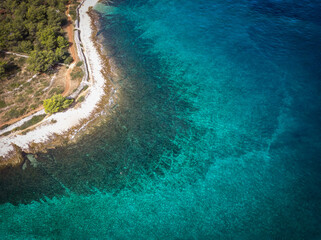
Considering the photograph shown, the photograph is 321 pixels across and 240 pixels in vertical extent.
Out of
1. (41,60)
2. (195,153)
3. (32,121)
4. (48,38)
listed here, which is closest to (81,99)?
(32,121)

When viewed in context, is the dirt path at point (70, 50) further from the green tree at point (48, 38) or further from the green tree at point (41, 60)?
the green tree at point (41, 60)

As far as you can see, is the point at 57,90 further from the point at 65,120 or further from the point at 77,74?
the point at 65,120

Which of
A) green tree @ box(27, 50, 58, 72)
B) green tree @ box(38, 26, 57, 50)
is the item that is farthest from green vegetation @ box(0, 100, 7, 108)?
green tree @ box(38, 26, 57, 50)

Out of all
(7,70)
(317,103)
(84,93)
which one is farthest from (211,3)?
(7,70)

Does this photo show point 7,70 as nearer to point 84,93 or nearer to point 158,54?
point 84,93

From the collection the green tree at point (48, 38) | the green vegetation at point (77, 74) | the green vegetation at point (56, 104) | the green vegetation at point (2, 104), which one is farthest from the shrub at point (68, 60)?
the green vegetation at point (2, 104)

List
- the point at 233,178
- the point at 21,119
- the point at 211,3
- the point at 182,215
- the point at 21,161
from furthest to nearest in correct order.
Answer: the point at 211,3, the point at 21,119, the point at 21,161, the point at 233,178, the point at 182,215

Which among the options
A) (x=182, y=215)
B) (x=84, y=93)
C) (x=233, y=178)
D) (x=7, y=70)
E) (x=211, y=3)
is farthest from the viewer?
(x=211, y=3)
